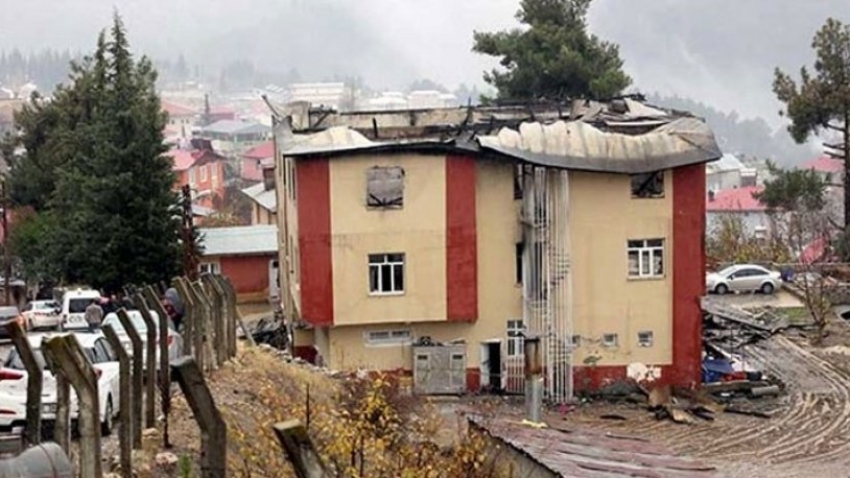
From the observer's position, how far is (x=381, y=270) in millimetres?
35188

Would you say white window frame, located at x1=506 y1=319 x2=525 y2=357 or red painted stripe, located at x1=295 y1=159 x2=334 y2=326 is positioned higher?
red painted stripe, located at x1=295 y1=159 x2=334 y2=326

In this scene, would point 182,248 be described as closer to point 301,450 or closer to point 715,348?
point 715,348

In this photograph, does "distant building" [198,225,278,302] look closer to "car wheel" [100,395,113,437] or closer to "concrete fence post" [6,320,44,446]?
"car wheel" [100,395,113,437]

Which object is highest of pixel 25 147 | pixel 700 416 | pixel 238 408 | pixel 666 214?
pixel 25 147

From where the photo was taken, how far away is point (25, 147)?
196 feet

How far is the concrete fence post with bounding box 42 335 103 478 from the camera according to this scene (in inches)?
429

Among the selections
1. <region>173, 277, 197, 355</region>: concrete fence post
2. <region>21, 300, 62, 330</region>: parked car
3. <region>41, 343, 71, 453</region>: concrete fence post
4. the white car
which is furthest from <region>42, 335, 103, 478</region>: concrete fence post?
<region>21, 300, 62, 330</region>: parked car

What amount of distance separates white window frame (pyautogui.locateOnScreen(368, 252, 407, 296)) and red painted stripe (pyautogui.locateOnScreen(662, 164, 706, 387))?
280 inches

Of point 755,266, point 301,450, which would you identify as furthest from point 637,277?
point 301,450

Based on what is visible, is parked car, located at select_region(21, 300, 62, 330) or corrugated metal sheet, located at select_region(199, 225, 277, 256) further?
corrugated metal sheet, located at select_region(199, 225, 277, 256)

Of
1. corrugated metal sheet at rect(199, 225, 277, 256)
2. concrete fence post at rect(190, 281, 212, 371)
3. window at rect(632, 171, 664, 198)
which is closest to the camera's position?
concrete fence post at rect(190, 281, 212, 371)

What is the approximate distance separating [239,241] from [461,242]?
1846 cm

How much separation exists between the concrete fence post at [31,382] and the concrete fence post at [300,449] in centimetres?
461

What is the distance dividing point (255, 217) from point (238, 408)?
48365 mm
